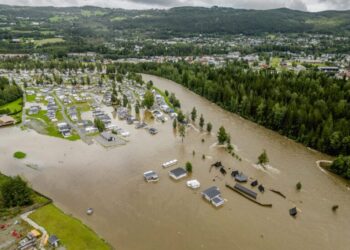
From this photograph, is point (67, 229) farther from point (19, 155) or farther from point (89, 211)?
point (19, 155)

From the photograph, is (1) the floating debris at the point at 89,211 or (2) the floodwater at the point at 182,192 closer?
(2) the floodwater at the point at 182,192

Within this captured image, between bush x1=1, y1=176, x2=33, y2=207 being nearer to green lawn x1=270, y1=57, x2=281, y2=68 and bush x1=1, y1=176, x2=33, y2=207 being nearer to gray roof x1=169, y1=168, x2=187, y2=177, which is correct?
gray roof x1=169, y1=168, x2=187, y2=177

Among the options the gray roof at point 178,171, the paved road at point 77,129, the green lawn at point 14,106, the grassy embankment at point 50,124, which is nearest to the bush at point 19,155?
the grassy embankment at point 50,124

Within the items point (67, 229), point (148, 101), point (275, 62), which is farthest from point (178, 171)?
point (275, 62)

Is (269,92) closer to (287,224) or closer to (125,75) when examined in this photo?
(287,224)

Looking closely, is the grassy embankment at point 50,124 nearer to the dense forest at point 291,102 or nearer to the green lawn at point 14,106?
the green lawn at point 14,106

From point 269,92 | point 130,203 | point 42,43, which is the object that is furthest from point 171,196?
point 42,43
